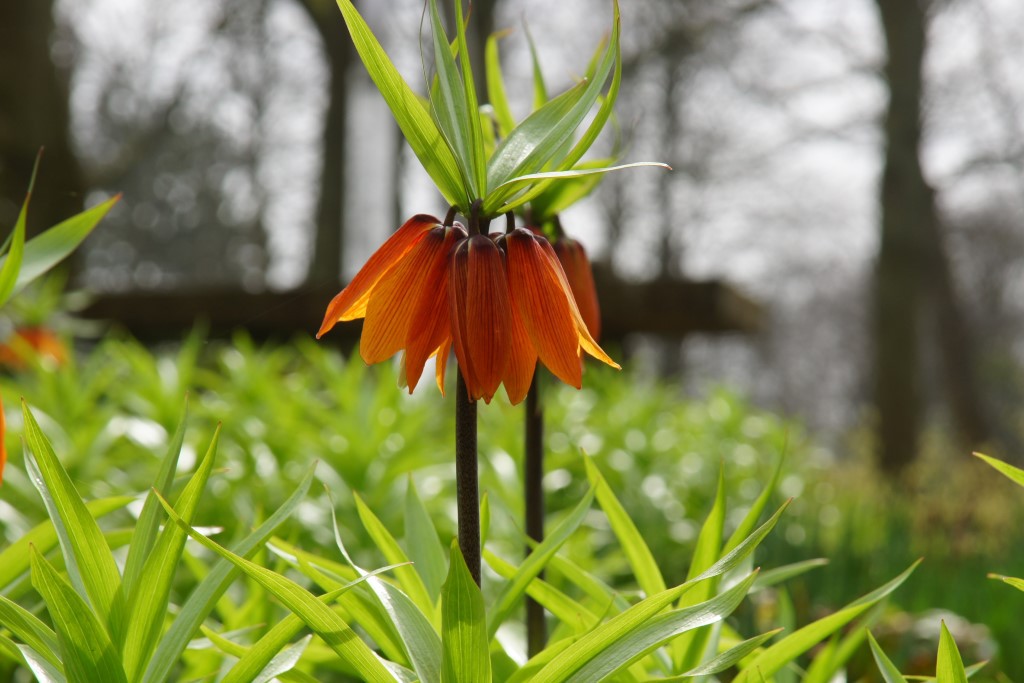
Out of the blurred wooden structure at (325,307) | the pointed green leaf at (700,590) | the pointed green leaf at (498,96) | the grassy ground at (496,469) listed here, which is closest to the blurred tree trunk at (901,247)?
the blurred wooden structure at (325,307)

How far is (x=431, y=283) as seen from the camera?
2.39 ft

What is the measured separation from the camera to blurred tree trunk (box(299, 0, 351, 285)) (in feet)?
23.9

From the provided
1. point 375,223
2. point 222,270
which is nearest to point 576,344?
point 375,223

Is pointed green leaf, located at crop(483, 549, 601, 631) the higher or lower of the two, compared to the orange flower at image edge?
lower

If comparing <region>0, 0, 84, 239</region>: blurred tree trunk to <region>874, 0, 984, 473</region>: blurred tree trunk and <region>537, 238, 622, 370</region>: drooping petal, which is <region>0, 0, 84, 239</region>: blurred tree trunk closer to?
<region>537, 238, 622, 370</region>: drooping petal

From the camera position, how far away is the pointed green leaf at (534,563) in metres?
0.75

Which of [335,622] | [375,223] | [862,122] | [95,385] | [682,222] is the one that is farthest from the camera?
[682,222]

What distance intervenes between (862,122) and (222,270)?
15521 millimetres

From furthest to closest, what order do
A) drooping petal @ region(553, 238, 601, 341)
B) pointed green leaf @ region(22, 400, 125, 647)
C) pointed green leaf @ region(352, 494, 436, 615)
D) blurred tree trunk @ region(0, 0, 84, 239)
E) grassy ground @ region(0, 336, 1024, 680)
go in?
1. blurred tree trunk @ region(0, 0, 84, 239)
2. grassy ground @ region(0, 336, 1024, 680)
3. drooping petal @ region(553, 238, 601, 341)
4. pointed green leaf @ region(352, 494, 436, 615)
5. pointed green leaf @ region(22, 400, 125, 647)

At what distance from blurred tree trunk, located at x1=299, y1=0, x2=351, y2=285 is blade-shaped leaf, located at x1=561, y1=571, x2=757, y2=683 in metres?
6.70

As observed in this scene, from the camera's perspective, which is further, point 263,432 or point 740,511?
point 740,511

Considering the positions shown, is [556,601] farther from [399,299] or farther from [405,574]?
[399,299]

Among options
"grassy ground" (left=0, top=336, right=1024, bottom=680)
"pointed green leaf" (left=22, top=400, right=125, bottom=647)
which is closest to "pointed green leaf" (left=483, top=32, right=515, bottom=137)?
"grassy ground" (left=0, top=336, right=1024, bottom=680)

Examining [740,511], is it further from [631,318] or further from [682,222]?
[682,222]
